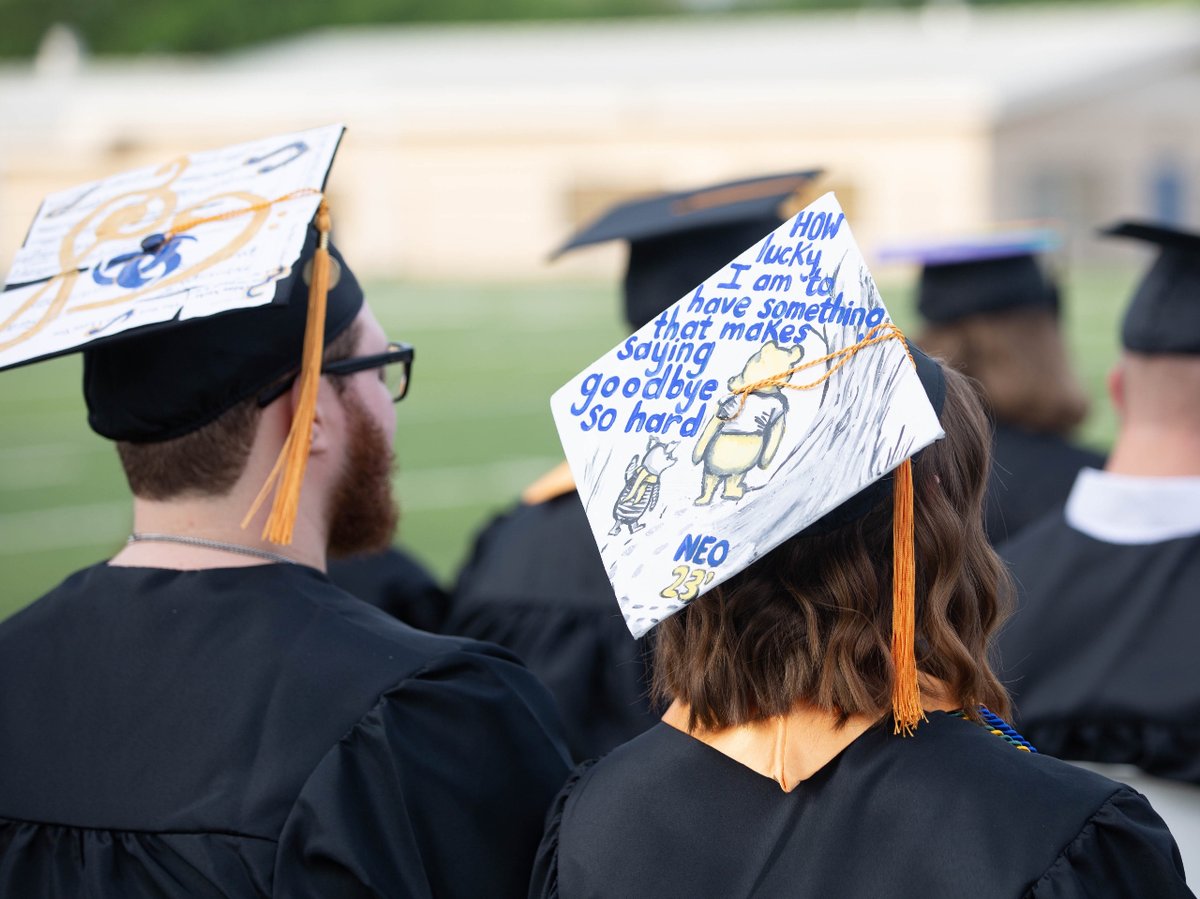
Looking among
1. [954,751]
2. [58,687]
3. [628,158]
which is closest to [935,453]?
[954,751]

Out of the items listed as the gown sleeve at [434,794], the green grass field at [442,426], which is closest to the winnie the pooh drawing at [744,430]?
the gown sleeve at [434,794]

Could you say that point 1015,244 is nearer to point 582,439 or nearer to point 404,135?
point 582,439

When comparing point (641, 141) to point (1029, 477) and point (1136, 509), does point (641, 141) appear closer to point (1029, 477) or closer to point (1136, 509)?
point (1029, 477)

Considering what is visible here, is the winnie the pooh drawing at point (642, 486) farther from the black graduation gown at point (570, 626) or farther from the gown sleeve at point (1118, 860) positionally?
the black graduation gown at point (570, 626)

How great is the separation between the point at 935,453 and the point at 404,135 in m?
31.1

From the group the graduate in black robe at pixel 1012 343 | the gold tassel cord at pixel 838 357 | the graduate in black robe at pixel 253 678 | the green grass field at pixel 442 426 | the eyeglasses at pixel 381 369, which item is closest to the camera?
the gold tassel cord at pixel 838 357

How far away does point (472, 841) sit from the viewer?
210 centimetres

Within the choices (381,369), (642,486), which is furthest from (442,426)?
(642,486)

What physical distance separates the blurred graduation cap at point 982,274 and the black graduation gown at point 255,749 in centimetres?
277

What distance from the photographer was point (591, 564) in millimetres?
3531

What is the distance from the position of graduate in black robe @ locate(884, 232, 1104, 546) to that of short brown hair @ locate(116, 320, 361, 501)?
8.16 feet

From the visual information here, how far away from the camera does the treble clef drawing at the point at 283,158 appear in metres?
2.40

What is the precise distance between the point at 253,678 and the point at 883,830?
87cm

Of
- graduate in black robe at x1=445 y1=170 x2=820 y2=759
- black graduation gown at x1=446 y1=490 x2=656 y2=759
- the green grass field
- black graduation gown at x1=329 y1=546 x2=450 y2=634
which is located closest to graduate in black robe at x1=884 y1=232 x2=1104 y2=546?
the green grass field
